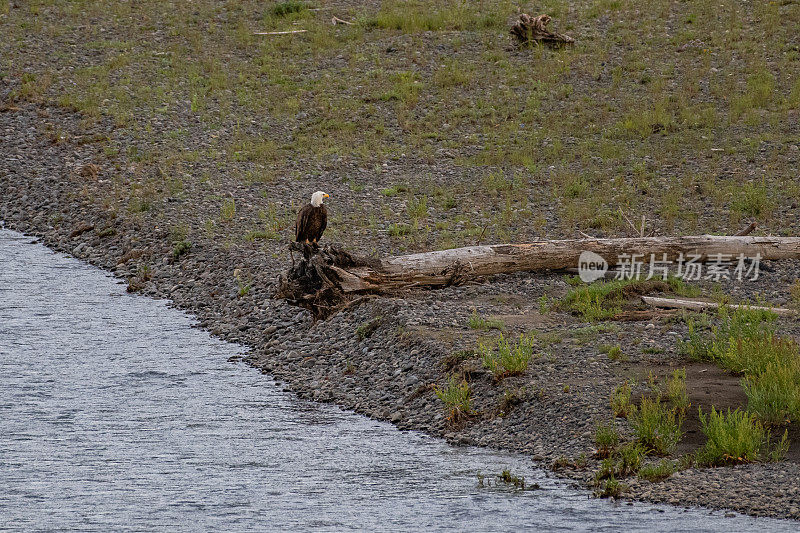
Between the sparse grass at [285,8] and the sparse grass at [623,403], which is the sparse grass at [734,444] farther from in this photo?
the sparse grass at [285,8]

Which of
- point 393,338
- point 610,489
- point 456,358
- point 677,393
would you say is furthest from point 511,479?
point 393,338

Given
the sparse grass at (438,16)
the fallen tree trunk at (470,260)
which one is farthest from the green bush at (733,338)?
the sparse grass at (438,16)

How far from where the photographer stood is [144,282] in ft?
71.5

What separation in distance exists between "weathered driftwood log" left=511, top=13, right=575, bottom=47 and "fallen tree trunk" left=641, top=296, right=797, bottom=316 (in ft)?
71.1

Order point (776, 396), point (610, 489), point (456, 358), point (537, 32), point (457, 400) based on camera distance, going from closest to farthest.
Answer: point (610, 489), point (776, 396), point (457, 400), point (456, 358), point (537, 32)

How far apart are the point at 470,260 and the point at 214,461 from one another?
723 centimetres

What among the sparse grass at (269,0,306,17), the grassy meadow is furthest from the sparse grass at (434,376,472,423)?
the sparse grass at (269,0,306,17)

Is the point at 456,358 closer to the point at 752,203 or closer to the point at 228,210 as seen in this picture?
the point at 228,210

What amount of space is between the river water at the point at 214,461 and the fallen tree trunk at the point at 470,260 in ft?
6.23

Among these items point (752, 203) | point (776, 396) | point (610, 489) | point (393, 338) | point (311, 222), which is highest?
point (752, 203)

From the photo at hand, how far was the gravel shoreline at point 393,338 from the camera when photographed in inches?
461

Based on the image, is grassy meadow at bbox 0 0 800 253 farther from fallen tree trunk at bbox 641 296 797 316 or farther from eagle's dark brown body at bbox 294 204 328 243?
fallen tree trunk at bbox 641 296 797 316

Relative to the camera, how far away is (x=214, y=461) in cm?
1209

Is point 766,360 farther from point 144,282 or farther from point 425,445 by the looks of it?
point 144,282
